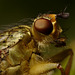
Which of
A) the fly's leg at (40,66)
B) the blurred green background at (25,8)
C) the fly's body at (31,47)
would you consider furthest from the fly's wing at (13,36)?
the blurred green background at (25,8)

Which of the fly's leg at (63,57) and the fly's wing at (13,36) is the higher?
the fly's wing at (13,36)

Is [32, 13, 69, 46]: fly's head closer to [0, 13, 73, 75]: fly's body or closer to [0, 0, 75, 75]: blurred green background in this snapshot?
[0, 13, 73, 75]: fly's body

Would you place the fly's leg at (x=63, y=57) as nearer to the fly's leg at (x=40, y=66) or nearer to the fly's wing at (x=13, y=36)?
the fly's leg at (x=40, y=66)

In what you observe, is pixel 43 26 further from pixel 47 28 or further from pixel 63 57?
pixel 63 57

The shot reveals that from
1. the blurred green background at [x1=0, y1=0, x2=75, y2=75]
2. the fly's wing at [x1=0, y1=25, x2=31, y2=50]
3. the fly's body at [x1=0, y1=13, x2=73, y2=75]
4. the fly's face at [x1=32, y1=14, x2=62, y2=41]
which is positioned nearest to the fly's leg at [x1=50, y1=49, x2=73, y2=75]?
the fly's body at [x1=0, y1=13, x2=73, y2=75]

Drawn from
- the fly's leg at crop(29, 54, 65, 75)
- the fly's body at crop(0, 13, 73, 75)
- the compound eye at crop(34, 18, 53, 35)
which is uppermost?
the compound eye at crop(34, 18, 53, 35)
